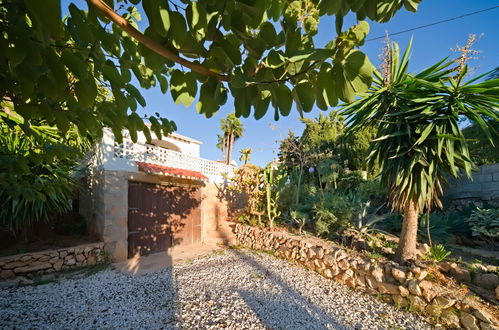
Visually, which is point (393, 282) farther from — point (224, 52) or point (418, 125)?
point (224, 52)

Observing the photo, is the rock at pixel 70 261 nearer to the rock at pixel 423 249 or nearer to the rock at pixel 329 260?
the rock at pixel 329 260

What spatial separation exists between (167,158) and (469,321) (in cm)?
753

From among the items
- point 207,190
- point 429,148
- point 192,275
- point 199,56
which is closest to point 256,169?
point 207,190

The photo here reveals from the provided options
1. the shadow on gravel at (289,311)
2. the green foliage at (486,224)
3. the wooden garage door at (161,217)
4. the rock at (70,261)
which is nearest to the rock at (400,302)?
the shadow on gravel at (289,311)

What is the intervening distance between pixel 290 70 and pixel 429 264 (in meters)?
4.87

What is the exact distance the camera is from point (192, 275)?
4.67 meters

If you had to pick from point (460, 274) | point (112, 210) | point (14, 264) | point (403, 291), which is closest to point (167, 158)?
point (112, 210)

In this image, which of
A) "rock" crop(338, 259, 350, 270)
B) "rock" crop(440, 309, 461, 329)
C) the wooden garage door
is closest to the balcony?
the wooden garage door

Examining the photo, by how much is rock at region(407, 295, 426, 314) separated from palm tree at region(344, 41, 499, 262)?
77 centimetres

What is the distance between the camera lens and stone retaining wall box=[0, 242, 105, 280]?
13.9 feet

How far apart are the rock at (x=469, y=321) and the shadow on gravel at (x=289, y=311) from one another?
159 cm

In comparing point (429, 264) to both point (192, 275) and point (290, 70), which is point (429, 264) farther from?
point (290, 70)

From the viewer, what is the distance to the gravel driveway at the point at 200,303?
9.82ft

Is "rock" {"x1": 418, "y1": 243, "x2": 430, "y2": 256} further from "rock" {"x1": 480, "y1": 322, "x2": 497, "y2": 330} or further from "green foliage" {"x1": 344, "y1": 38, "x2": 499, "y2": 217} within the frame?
"rock" {"x1": 480, "y1": 322, "x2": 497, "y2": 330}
